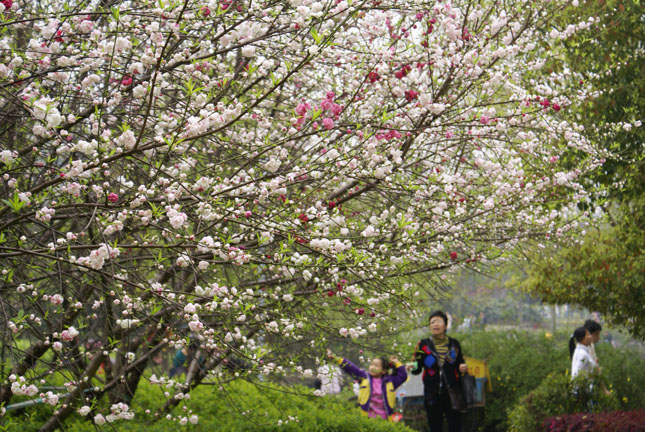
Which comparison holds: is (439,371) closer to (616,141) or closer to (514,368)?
(616,141)

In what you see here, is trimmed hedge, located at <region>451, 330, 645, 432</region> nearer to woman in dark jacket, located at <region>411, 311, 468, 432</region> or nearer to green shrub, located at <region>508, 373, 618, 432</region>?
green shrub, located at <region>508, 373, 618, 432</region>

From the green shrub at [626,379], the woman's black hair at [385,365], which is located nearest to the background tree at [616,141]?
the green shrub at [626,379]

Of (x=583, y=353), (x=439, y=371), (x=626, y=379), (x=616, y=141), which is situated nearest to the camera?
(x=439, y=371)

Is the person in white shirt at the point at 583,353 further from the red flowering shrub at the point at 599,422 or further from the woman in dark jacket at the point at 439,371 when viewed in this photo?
the woman in dark jacket at the point at 439,371

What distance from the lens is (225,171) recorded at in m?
5.82

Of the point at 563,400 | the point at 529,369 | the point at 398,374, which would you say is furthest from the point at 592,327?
the point at 529,369

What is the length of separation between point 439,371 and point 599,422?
2.00 metres

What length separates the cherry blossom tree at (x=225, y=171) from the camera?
303 cm

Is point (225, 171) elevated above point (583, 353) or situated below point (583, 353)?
above

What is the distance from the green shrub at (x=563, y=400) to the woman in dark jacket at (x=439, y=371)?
0.84 metres

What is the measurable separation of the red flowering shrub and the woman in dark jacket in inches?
45.3

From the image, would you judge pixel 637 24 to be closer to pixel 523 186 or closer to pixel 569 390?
pixel 523 186

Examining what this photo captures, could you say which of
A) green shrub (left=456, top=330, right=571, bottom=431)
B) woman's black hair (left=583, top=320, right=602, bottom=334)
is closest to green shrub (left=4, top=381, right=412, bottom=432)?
woman's black hair (left=583, top=320, right=602, bottom=334)

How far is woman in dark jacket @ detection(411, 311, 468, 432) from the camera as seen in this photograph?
25.2ft
